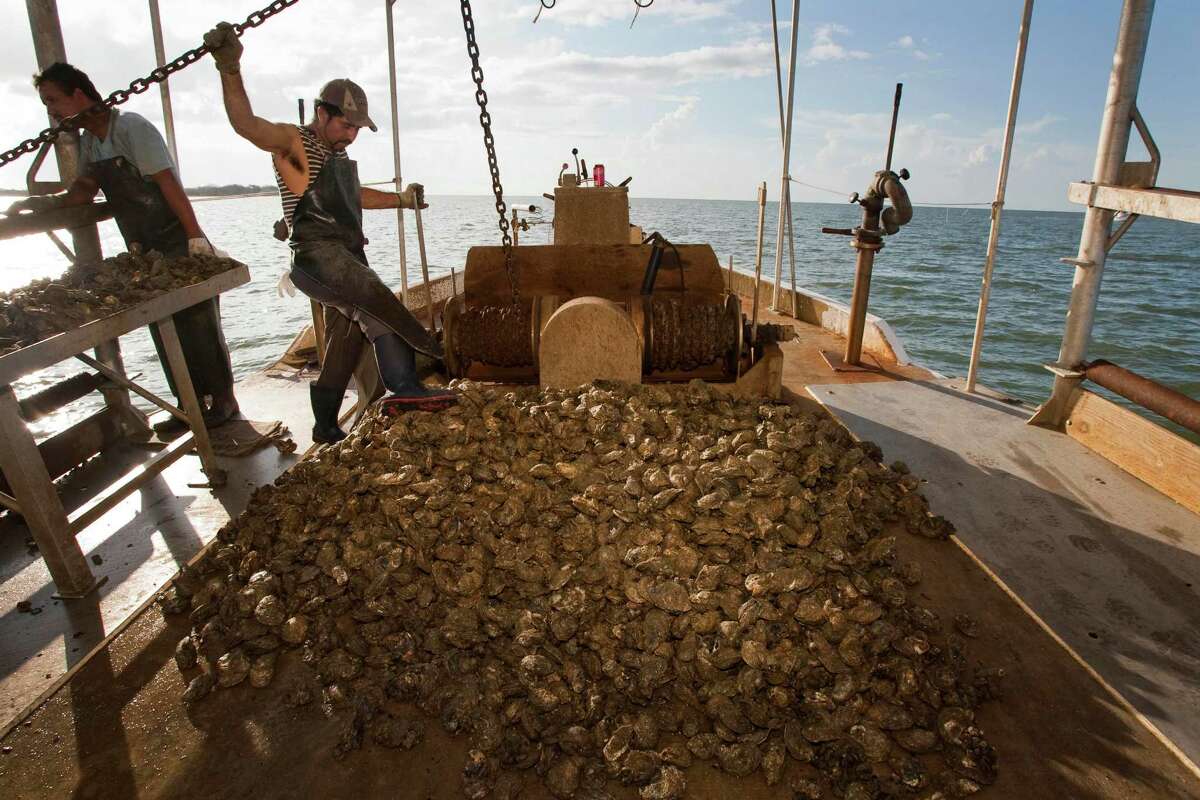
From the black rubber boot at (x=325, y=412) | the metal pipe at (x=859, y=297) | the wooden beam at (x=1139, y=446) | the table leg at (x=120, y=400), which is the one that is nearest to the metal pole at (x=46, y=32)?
the table leg at (x=120, y=400)

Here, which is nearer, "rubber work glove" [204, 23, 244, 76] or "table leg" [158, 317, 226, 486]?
"rubber work glove" [204, 23, 244, 76]

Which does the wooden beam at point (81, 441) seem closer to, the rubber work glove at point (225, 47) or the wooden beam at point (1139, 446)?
the rubber work glove at point (225, 47)

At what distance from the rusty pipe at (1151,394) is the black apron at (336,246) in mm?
4674

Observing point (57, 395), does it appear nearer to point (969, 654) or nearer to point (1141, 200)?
point (969, 654)

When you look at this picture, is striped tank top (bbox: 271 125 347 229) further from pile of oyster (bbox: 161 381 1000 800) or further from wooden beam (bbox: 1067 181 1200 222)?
wooden beam (bbox: 1067 181 1200 222)

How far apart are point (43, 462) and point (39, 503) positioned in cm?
44

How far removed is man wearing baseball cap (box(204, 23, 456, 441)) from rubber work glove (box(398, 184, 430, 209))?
0.91 feet

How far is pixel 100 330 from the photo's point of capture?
3.19m

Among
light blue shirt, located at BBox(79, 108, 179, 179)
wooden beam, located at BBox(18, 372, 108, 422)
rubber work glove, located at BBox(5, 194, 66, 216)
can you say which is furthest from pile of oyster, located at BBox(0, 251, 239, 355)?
wooden beam, located at BBox(18, 372, 108, 422)

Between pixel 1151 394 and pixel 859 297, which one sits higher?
pixel 859 297

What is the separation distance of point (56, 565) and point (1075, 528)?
5438 mm

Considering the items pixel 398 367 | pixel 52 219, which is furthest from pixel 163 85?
pixel 398 367

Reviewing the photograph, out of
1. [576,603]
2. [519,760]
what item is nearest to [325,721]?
[519,760]

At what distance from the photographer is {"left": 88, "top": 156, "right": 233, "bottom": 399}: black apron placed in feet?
14.4
